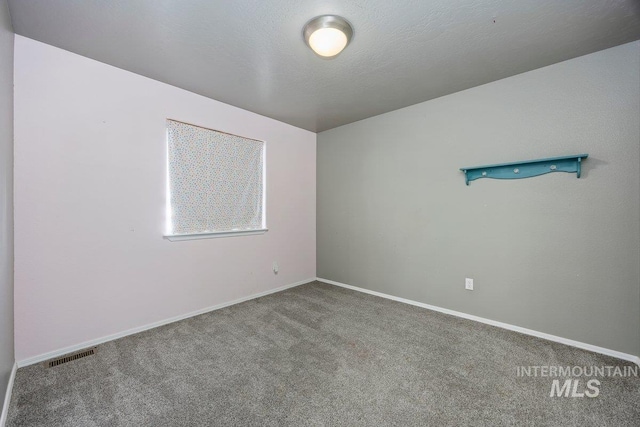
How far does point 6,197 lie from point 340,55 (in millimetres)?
2555

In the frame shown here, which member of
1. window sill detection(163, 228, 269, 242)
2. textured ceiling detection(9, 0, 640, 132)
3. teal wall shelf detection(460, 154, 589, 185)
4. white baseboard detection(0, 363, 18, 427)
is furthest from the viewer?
window sill detection(163, 228, 269, 242)

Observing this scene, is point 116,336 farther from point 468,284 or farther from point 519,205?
point 519,205

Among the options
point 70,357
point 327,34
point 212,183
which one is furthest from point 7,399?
point 327,34

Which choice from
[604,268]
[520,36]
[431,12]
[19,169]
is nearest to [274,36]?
[431,12]

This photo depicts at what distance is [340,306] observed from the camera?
10.4 feet

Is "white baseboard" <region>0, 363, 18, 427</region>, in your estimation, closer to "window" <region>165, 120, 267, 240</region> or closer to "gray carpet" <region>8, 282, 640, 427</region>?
"gray carpet" <region>8, 282, 640, 427</region>

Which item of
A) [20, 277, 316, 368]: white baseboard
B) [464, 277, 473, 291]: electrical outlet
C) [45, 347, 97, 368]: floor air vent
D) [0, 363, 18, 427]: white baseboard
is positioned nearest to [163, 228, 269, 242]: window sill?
[20, 277, 316, 368]: white baseboard

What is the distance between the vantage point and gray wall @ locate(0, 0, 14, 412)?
1.56 m

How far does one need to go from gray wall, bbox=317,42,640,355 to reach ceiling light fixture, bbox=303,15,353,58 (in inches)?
64.8

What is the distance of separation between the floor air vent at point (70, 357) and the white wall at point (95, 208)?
11 cm

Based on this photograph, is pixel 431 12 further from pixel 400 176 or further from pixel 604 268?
pixel 604 268

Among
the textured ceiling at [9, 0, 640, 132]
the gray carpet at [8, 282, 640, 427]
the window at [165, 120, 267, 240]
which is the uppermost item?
the textured ceiling at [9, 0, 640, 132]

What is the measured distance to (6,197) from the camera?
1.72 meters

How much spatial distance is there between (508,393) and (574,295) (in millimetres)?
1206
